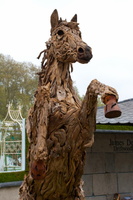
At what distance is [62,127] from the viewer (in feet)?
8.21

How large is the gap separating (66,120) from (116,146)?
413cm

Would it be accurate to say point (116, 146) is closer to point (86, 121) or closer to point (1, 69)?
point (86, 121)

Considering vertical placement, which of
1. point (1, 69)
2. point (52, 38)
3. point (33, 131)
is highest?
point (1, 69)

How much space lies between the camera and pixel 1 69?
20.5 metres

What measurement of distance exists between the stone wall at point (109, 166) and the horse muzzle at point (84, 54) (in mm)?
3557

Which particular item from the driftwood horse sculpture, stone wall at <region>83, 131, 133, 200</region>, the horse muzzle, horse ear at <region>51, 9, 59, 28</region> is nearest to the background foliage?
stone wall at <region>83, 131, 133, 200</region>

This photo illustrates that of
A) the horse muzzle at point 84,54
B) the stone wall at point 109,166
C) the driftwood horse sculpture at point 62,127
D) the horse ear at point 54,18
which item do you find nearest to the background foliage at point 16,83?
the stone wall at point 109,166

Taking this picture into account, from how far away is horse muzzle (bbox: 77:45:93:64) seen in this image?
8.13 ft

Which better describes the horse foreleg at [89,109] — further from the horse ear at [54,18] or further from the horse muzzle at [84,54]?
the horse ear at [54,18]

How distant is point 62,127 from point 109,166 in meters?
4.03

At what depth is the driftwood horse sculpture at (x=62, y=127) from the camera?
2369 millimetres

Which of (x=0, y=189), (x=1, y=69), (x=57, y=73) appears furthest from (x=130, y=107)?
(x=1, y=69)

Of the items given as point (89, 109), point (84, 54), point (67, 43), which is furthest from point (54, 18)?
point (89, 109)

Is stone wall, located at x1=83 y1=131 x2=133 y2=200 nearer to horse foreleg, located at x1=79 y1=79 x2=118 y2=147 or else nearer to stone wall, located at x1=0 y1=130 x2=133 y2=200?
stone wall, located at x1=0 y1=130 x2=133 y2=200
